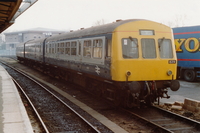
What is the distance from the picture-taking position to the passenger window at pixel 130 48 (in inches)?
362

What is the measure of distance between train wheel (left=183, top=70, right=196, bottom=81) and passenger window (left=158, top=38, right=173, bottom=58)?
936 centimetres

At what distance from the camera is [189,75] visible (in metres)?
18.9

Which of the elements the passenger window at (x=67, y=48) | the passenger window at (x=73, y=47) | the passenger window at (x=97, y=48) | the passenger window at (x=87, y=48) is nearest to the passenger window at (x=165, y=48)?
the passenger window at (x=97, y=48)

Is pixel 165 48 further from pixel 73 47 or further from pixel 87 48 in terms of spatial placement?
pixel 73 47

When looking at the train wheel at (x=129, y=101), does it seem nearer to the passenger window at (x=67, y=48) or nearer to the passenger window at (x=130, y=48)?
the passenger window at (x=130, y=48)

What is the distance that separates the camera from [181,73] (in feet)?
64.0

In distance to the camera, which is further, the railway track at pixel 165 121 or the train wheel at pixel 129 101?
the train wheel at pixel 129 101

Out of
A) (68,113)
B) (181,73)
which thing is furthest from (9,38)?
(68,113)

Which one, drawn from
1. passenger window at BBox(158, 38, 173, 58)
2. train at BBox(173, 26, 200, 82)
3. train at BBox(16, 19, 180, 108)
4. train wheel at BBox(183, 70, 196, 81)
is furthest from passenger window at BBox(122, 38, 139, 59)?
train wheel at BBox(183, 70, 196, 81)

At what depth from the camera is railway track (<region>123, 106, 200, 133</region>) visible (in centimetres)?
758

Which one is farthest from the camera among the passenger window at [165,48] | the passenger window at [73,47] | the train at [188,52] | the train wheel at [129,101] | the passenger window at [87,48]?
the train at [188,52]

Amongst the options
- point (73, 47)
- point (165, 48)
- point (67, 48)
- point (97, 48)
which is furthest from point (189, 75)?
point (97, 48)

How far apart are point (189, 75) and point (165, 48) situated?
9985mm

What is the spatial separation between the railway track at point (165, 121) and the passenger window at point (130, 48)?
2036 mm
